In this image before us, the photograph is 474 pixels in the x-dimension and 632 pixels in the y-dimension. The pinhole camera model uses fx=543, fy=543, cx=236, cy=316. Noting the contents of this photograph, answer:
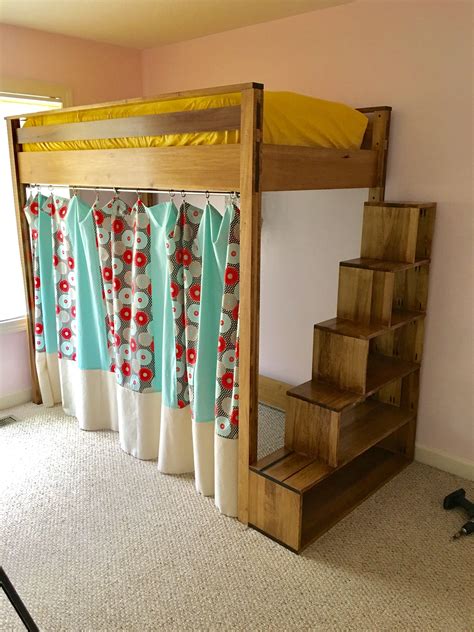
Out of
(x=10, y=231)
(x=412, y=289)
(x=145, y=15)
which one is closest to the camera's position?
(x=412, y=289)

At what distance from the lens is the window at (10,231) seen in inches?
126

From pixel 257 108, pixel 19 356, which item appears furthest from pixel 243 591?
pixel 19 356

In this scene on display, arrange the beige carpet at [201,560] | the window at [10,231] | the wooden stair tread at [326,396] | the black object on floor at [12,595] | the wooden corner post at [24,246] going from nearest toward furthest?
the black object on floor at [12,595], the beige carpet at [201,560], the wooden stair tread at [326,396], the wooden corner post at [24,246], the window at [10,231]

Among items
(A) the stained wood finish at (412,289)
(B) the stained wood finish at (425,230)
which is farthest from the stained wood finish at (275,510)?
(B) the stained wood finish at (425,230)

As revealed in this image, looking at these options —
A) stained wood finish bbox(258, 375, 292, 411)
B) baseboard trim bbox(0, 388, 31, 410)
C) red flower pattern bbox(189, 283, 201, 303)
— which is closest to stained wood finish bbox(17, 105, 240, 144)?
red flower pattern bbox(189, 283, 201, 303)

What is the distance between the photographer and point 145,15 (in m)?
2.79

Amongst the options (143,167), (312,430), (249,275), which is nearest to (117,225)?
(143,167)

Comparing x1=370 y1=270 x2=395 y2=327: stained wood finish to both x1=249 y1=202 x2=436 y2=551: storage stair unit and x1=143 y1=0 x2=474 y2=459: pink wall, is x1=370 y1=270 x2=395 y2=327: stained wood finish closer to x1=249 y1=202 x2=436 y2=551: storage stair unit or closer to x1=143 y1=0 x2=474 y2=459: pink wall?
x1=249 y1=202 x2=436 y2=551: storage stair unit

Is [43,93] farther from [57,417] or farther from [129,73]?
[57,417]

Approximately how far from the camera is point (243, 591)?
190 centimetres

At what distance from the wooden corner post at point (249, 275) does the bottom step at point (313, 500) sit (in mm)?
84

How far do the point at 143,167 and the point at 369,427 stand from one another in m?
1.53

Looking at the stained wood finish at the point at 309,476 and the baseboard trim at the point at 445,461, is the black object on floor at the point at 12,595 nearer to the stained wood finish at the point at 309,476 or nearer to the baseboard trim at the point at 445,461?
the stained wood finish at the point at 309,476

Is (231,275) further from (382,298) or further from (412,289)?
(412,289)
